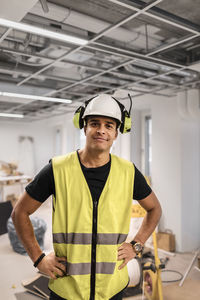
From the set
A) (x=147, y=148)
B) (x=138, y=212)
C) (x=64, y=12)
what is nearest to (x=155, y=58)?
(x=64, y=12)

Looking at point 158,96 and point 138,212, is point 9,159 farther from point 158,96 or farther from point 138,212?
point 138,212

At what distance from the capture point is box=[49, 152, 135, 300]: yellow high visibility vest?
143 centimetres

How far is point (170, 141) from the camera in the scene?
17.3 feet

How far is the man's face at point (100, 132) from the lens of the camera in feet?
4.79

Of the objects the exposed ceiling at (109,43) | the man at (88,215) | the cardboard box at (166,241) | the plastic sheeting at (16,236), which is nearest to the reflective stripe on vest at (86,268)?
the man at (88,215)

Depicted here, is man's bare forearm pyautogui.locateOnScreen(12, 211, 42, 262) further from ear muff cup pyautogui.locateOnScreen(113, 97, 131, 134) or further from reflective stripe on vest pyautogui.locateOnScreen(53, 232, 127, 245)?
ear muff cup pyautogui.locateOnScreen(113, 97, 131, 134)

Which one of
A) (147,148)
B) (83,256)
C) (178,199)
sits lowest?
(178,199)

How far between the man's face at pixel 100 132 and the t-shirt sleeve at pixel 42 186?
26cm

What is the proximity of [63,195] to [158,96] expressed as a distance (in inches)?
179

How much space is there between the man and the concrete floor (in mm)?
2003

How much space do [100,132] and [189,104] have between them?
144 inches

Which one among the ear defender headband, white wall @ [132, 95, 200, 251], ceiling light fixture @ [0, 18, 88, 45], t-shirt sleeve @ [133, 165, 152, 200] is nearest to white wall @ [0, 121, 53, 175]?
white wall @ [132, 95, 200, 251]

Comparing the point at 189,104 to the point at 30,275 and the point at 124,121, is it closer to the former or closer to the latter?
the point at 124,121

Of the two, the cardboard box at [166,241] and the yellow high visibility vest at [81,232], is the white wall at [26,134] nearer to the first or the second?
the cardboard box at [166,241]
